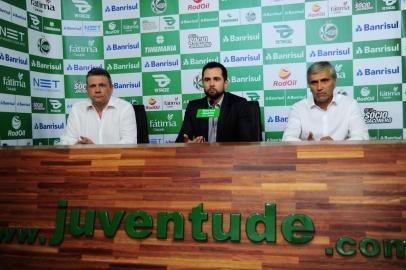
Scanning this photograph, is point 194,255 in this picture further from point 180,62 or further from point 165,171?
point 180,62

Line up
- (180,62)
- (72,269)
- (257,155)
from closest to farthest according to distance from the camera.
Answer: (257,155), (72,269), (180,62)

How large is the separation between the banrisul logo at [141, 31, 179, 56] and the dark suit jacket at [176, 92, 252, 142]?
113cm

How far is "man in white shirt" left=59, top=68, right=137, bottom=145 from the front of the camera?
9.61 ft

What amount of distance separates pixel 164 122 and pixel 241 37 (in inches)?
45.4

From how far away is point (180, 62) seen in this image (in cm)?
392

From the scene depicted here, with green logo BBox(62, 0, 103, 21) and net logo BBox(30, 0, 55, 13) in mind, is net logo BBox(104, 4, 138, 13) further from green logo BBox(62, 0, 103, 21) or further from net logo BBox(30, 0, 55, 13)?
net logo BBox(30, 0, 55, 13)

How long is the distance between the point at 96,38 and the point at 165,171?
125 inches

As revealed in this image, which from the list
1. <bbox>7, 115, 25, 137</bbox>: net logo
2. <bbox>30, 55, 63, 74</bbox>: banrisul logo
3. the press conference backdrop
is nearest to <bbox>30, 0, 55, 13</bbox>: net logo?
the press conference backdrop

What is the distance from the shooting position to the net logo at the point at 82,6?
405 cm

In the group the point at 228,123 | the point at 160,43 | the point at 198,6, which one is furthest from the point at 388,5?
the point at 160,43

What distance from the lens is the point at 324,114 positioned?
2.68m

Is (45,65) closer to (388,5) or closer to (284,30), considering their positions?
(284,30)

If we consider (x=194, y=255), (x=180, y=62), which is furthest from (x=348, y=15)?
(x=194, y=255)

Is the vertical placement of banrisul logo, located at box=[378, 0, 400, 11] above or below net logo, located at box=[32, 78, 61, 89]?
above
